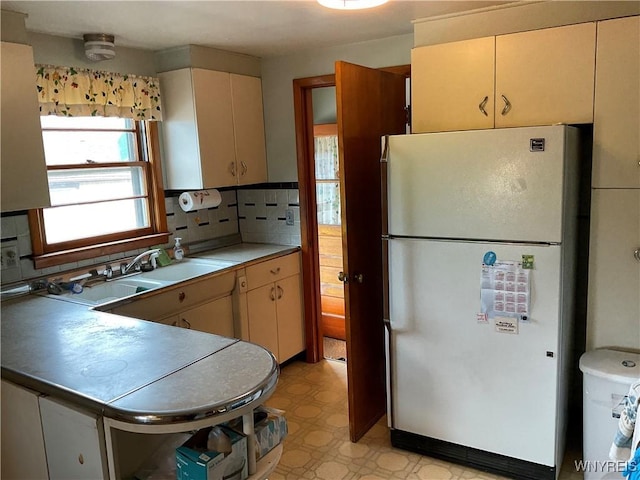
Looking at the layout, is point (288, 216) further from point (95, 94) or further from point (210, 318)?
point (95, 94)

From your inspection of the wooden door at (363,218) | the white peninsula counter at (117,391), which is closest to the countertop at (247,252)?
the wooden door at (363,218)

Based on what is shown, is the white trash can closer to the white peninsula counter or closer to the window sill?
the white peninsula counter

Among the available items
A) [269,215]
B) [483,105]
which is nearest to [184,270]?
[269,215]

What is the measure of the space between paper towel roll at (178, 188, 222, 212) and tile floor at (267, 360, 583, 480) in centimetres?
132

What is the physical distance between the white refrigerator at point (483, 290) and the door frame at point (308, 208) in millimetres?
1220

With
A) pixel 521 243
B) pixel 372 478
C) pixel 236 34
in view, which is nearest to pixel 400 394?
pixel 372 478

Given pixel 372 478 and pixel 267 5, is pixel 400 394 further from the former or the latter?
pixel 267 5

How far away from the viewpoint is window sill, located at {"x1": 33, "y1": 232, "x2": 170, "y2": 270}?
269cm

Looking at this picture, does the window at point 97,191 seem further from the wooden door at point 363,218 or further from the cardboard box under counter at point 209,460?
the cardboard box under counter at point 209,460

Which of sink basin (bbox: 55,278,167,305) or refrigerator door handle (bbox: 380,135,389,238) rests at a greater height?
refrigerator door handle (bbox: 380,135,389,238)

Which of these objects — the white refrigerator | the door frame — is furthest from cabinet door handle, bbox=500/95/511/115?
the door frame

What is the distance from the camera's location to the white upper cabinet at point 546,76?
90.0 inches

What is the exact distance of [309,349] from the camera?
3809 mm

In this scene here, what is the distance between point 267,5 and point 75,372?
1.70m
